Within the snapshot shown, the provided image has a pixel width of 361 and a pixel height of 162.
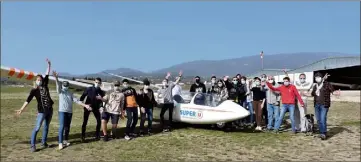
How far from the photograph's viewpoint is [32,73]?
10.9 meters

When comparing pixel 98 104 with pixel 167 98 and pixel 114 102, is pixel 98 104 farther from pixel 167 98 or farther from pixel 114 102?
pixel 167 98

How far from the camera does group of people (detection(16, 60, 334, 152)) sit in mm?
10203

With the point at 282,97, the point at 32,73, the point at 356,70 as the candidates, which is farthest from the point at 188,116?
the point at 356,70

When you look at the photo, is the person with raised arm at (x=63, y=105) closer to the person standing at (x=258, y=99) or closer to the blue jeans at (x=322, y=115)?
the person standing at (x=258, y=99)

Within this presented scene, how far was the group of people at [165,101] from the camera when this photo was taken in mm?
10203

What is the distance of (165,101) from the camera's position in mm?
13156

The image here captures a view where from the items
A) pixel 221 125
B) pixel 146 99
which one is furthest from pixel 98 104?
pixel 221 125

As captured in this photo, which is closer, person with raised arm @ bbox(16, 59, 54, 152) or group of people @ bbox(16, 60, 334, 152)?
person with raised arm @ bbox(16, 59, 54, 152)

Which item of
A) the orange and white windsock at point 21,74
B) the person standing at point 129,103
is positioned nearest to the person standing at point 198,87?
the person standing at point 129,103

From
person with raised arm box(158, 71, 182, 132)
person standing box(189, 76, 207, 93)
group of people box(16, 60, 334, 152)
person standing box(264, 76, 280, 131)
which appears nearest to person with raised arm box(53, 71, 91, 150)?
group of people box(16, 60, 334, 152)

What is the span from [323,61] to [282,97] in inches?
878

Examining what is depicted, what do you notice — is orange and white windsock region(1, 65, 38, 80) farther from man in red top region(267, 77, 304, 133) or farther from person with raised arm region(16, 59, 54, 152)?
man in red top region(267, 77, 304, 133)

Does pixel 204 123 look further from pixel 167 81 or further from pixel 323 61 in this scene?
pixel 323 61

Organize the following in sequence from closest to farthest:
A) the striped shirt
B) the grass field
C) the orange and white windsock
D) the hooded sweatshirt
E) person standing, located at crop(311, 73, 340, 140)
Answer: the grass field → the striped shirt → the orange and white windsock → the hooded sweatshirt → person standing, located at crop(311, 73, 340, 140)
